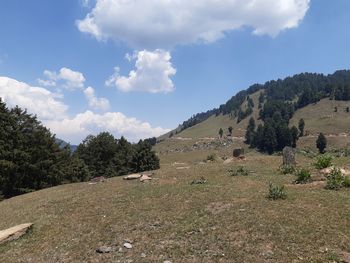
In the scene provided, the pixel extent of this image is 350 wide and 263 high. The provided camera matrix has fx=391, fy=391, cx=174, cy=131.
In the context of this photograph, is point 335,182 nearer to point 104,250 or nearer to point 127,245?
point 127,245

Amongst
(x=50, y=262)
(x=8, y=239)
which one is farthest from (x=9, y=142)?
(x=50, y=262)

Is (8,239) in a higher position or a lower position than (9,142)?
lower

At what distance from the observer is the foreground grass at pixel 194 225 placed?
54.2 feet

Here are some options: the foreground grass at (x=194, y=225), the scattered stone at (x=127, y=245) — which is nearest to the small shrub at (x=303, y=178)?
the foreground grass at (x=194, y=225)

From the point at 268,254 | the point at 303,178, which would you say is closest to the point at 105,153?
the point at 303,178

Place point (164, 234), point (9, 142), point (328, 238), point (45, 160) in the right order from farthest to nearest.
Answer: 1. point (45, 160)
2. point (9, 142)
3. point (164, 234)
4. point (328, 238)

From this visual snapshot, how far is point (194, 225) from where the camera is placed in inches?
782

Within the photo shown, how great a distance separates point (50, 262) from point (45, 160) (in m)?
46.7

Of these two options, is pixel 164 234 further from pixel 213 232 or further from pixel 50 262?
pixel 50 262

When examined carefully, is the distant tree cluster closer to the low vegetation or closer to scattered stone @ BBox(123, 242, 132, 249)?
the low vegetation

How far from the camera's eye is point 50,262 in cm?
1809

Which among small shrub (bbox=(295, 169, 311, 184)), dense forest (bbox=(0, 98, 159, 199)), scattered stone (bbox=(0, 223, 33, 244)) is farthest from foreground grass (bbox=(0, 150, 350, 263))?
dense forest (bbox=(0, 98, 159, 199))

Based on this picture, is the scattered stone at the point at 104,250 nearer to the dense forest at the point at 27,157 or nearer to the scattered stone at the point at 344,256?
the scattered stone at the point at 344,256

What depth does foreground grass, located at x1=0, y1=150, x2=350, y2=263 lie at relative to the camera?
54.2ft
